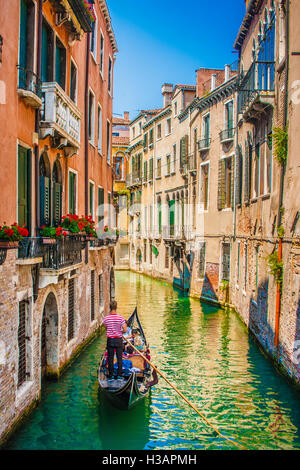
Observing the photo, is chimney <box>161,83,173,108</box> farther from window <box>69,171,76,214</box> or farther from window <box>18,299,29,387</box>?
window <box>18,299,29,387</box>

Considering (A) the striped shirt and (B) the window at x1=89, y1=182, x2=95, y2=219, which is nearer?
(A) the striped shirt

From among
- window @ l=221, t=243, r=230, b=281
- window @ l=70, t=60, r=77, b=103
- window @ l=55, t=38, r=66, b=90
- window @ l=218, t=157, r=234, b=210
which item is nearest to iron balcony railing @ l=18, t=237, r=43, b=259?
window @ l=55, t=38, r=66, b=90

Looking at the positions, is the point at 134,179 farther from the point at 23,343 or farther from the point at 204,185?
the point at 23,343

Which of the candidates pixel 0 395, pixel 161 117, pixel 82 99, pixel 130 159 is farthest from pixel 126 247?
pixel 0 395

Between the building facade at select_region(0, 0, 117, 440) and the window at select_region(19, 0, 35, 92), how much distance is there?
16mm

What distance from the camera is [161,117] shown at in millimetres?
30875

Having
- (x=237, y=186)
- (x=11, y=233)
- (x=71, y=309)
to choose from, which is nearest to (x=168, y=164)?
(x=237, y=186)

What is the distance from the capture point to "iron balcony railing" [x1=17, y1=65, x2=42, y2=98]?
24.3 feet

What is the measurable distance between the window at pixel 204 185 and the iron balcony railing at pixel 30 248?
14604mm

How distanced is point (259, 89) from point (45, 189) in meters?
6.47

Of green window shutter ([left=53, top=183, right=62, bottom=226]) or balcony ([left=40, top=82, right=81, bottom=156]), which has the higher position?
balcony ([left=40, top=82, right=81, bottom=156])

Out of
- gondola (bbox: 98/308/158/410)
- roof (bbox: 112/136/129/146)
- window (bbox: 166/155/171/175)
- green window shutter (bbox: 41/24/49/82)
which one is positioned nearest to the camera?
gondola (bbox: 98/308/158/410)

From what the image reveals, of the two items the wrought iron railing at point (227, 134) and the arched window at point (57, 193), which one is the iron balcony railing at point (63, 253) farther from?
the wrought iron railing at point (227, 134)

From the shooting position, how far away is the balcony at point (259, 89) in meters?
11.7
